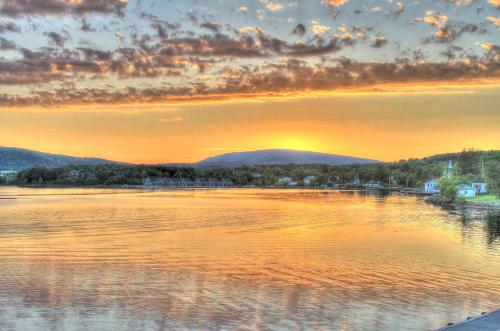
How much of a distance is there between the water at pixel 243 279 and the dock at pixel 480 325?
2.57 metres

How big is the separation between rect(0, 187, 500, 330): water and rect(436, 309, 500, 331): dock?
8.43 feet

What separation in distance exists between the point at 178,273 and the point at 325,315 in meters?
8.52

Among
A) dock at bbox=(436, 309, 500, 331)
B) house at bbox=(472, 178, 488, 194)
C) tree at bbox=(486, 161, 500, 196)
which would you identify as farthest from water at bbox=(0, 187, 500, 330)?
house at bbox=(472, 178, 488, 194)

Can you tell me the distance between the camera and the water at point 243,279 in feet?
54.2

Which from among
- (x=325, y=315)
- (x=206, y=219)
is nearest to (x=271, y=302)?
(x=325, y=315)

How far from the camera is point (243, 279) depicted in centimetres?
2247

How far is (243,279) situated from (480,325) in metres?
11.1

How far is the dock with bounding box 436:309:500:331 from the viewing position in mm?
12567

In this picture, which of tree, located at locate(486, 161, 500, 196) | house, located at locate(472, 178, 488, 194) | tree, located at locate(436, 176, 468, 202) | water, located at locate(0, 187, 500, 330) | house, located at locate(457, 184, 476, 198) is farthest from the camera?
house, located at locate(472, 178, 488, 194)

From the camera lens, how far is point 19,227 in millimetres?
43375

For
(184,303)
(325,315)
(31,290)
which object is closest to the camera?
(325,315)

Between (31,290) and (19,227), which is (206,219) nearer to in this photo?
(19,227)

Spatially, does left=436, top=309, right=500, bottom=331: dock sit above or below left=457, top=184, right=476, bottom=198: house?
below

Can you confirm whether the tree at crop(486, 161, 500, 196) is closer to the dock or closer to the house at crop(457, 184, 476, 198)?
the house at crop(457, 184, 476, 198)
